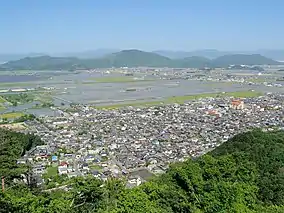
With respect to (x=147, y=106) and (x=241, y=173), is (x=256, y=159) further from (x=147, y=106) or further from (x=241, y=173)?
(x=147, y=106)

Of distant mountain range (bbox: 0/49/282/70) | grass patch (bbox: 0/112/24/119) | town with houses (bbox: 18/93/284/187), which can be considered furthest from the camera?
distant mountain range (bbox: 0/49/282/70)

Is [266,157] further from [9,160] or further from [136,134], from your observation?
[136,134]

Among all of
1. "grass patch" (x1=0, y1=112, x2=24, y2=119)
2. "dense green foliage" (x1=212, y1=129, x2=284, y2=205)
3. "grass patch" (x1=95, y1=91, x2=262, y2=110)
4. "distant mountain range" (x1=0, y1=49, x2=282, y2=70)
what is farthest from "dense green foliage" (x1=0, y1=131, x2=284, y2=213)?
"distant mountain range" (x1=0, y1=49, x2=282, y2=70)

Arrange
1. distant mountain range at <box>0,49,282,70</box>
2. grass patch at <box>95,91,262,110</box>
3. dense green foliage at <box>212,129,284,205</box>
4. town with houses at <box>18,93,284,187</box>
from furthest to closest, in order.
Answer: distant mountain range at <box>0,49,282,70</box> < grass patch at <box>95,91,262,110</box> < town with houses at <box>18,93,284,187</box> < dense green foliage at <box>212,129,284,205</box>

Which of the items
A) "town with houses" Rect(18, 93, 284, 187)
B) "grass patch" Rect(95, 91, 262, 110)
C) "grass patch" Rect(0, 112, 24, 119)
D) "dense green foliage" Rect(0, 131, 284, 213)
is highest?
"dense green foliage" Rect(0, 131, 284, 213)

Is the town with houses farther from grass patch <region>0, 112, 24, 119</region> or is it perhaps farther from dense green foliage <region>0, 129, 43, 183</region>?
dense green foliage <region>0, 129, 43, 183</region>

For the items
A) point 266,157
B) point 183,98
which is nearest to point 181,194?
point 266,157

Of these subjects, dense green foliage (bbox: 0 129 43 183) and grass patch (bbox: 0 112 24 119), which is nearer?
dense green foliage (bbox: 0 129 43 183)

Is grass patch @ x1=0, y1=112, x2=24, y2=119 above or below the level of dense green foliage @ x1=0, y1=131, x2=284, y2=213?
below
